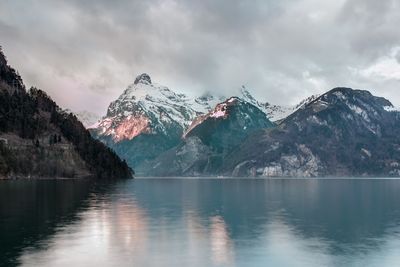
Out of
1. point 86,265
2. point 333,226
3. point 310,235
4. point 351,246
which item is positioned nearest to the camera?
point 86,265

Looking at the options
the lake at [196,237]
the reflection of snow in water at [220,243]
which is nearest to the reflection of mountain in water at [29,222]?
the lake at [196,237]

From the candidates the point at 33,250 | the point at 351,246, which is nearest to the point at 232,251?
the point at 351,246

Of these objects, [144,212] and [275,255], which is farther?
[144,212]

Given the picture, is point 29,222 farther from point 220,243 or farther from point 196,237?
point 220,243

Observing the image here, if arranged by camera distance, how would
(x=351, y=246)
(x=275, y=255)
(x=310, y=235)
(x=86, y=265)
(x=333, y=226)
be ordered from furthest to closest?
(x=333, y=226)
(x=310, y=235)
(x=351, y=246)
(x=275, y=255)
(x=86, y=265)

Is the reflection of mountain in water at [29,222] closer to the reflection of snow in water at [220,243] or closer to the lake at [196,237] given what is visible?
the lake at [196,237]

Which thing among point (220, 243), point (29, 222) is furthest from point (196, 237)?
point (29, 222)

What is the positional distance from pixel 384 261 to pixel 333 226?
110 ft

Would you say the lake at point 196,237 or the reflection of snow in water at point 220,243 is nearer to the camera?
the lake at point 196,237

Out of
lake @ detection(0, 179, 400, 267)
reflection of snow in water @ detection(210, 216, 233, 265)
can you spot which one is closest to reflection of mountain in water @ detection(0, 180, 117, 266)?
lake @ detection(0, 179, 400, 267)

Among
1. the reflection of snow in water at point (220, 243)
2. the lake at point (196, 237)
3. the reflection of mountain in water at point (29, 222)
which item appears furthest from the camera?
the reflection of mountain in water at point (29, 222)

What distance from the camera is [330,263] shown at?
5909 cm

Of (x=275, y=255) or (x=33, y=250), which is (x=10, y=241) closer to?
(x=33, y=250)

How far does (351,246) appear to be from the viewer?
7106 cm
